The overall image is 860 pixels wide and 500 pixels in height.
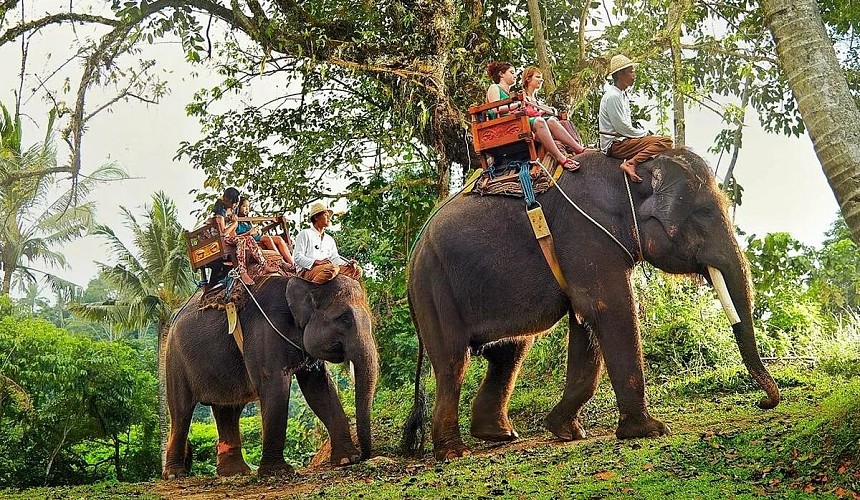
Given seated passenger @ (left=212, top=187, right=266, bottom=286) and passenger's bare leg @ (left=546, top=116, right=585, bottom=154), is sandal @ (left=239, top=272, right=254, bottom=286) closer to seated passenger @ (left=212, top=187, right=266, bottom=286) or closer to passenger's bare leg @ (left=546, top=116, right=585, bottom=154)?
seated passenger @ (left=212, top=187, right=266, bottom=286)

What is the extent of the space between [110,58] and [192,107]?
10.3 ft

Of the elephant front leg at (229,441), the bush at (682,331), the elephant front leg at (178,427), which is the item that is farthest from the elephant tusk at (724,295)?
the elephant front leg at (178,427)

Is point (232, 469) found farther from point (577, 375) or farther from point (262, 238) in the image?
point (577, 375)

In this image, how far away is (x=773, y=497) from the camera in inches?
211

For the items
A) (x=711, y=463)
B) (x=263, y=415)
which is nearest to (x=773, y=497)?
(x=711, y=463)

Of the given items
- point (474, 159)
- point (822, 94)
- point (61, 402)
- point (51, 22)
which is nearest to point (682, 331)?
point (474, 159)

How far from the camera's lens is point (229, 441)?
1256 cm

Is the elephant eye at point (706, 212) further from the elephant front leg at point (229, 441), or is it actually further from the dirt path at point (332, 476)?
the elephant front leg at point (229, 441)

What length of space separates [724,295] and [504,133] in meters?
2.48

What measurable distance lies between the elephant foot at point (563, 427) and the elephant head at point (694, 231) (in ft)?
5.75

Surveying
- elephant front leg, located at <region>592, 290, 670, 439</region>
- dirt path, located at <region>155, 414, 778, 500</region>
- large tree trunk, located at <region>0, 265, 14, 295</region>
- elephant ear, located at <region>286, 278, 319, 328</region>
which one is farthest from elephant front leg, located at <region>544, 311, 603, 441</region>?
large tree trunk, located at <region>0, 265, 14, 295</region>

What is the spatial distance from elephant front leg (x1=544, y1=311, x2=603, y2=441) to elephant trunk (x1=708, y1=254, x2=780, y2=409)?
139cm

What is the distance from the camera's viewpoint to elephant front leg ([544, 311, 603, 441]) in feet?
28.3

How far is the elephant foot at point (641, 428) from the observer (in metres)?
7.76
